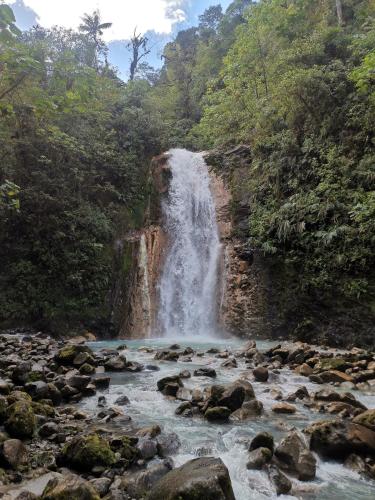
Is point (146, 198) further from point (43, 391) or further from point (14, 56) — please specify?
point (14, 56)

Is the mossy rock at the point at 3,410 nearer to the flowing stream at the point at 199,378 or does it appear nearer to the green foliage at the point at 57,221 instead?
the flowing stream at the point at 199,378

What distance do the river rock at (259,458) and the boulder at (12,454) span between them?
2.14 metres

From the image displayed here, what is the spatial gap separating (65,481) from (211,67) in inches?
1337

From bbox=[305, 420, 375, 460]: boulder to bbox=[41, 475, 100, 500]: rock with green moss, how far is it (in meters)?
2.33

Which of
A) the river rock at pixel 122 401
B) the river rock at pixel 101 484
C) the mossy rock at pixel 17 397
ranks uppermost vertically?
the mossy rock at pixel 17 397

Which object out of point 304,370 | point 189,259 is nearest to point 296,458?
point 304,370

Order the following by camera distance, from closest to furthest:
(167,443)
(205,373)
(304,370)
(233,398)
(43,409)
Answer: (167,443) → (43,409) → (233,398) → (205,373) → (304,370)

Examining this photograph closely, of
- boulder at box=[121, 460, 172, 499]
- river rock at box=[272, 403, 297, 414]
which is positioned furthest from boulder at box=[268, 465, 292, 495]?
river rock at box=[272, 403, 297, 414]

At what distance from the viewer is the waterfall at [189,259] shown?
1409cm

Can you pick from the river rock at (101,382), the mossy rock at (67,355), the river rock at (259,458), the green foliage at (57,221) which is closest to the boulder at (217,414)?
the river rock at (259,458)

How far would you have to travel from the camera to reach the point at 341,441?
13.0 feet

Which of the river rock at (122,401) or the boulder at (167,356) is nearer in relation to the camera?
the river rock at (122,401)

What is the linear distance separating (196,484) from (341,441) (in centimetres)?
193

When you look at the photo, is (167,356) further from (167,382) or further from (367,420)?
(367,420)
